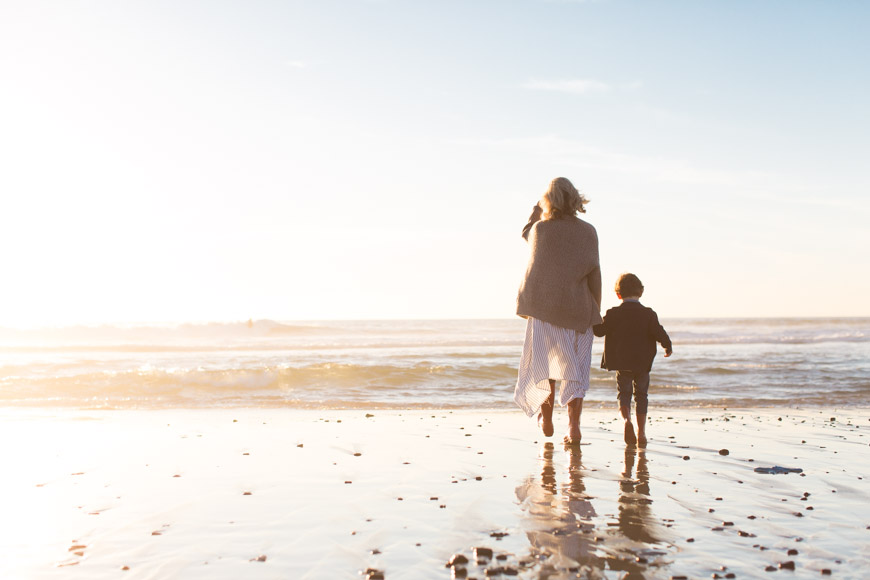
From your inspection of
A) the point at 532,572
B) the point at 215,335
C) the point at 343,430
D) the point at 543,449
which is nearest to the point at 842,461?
the point at 543,449

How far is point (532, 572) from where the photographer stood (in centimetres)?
312

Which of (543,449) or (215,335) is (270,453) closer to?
(543,449)

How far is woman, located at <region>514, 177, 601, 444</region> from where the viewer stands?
6.38m

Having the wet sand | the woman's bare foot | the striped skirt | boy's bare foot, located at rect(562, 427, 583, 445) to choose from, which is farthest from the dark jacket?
the wet sand

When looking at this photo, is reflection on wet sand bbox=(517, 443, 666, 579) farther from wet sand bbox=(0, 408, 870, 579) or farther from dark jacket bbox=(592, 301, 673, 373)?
dark jacket bbox=(592, 301, 673, 373)

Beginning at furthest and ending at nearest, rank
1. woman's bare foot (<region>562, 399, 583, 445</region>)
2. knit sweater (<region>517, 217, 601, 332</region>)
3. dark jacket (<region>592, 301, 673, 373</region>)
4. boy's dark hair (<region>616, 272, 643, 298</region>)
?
boy's dark hair (<region>616, 272, 643, 298</region>), dark jacket (<region>592, 301, 673, 373</region>), woman's bare foot (<region>562, 399, 583, 445</region>), knit sweater (<region>517, 217, 601, 332</region>)

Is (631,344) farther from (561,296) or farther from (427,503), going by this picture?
(427,503)

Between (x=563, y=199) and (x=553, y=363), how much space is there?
141 centimetres

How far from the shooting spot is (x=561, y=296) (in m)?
6.37

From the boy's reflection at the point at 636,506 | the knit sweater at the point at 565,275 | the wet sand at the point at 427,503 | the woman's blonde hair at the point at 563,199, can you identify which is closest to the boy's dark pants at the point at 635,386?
the wet sand at the point at 427,503

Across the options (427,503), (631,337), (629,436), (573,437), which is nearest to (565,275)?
(631,337)

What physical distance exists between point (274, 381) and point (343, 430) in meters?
6.62

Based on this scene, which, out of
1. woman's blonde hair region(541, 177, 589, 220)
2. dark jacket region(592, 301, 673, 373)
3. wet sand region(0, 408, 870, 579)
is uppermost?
woman's blonde hair region(541, 177, 589, 220)

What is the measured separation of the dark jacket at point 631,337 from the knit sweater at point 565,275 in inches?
16.7
